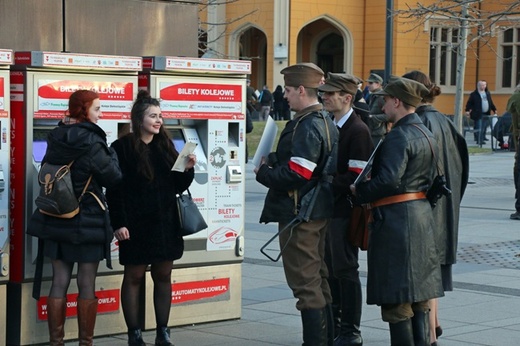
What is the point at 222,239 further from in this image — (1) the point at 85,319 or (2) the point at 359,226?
A: (1) the point at 85,319

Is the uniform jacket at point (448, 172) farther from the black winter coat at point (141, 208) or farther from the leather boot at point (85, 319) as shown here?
the leather boot at point (85, 319)

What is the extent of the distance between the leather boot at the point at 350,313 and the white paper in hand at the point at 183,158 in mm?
1381

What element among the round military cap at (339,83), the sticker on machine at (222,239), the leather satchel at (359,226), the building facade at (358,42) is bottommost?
the sticker on machine at (222,239)

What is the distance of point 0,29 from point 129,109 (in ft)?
3.73

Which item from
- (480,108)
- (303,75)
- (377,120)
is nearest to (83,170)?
(303,75)

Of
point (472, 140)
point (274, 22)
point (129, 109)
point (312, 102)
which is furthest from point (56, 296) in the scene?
point (274, 22)

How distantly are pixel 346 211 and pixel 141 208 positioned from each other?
1.40 metres

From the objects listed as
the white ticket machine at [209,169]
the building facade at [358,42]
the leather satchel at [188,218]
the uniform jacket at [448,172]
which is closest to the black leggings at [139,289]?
the leather satchel at [188,218]

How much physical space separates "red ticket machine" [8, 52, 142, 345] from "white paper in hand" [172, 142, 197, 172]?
0.59m

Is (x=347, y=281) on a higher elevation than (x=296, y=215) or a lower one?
lower

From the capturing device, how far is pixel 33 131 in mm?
7266

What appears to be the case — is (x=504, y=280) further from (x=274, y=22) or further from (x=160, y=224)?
(x=274, y=22)

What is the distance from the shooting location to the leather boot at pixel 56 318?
22.3 ft

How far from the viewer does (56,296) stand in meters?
6.82
